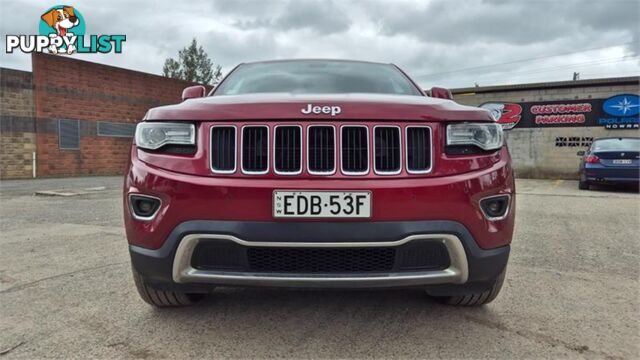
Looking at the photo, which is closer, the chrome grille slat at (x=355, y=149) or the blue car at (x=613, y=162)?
the chrome grille slat at (x=355, y=149)

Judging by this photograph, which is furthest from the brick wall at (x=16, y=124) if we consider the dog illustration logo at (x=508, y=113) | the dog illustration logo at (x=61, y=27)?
the dog illustration logo at (x=508, y=113)

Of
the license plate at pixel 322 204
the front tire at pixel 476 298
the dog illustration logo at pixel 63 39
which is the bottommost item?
the front tire at pixel 476 298

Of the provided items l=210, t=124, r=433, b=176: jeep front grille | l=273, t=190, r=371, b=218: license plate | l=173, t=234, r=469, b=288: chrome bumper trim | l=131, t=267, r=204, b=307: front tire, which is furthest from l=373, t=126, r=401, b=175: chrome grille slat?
l=131, t=267, r=204, b=307: front tire

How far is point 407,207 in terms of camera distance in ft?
6.29

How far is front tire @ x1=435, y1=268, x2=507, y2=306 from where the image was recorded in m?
2.34

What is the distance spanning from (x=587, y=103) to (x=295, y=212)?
16.2 metres

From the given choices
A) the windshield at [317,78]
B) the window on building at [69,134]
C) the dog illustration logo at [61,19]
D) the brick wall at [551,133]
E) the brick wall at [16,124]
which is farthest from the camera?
the window on building at [69,134]

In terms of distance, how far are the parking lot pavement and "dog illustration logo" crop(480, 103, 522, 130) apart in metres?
13.2

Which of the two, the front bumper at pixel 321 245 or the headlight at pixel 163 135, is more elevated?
the headlight at pixel 163 135

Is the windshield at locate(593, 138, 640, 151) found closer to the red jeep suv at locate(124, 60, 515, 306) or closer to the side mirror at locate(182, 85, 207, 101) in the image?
the red jeep suv at locate(124, 60, 515, 306)

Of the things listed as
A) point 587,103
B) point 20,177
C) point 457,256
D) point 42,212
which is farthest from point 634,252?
point 20,177

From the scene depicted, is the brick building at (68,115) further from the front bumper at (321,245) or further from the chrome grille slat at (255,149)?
the chrome grille slat at (255,149)

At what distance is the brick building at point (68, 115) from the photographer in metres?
14.9

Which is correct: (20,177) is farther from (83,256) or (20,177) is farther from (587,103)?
(587,103)
